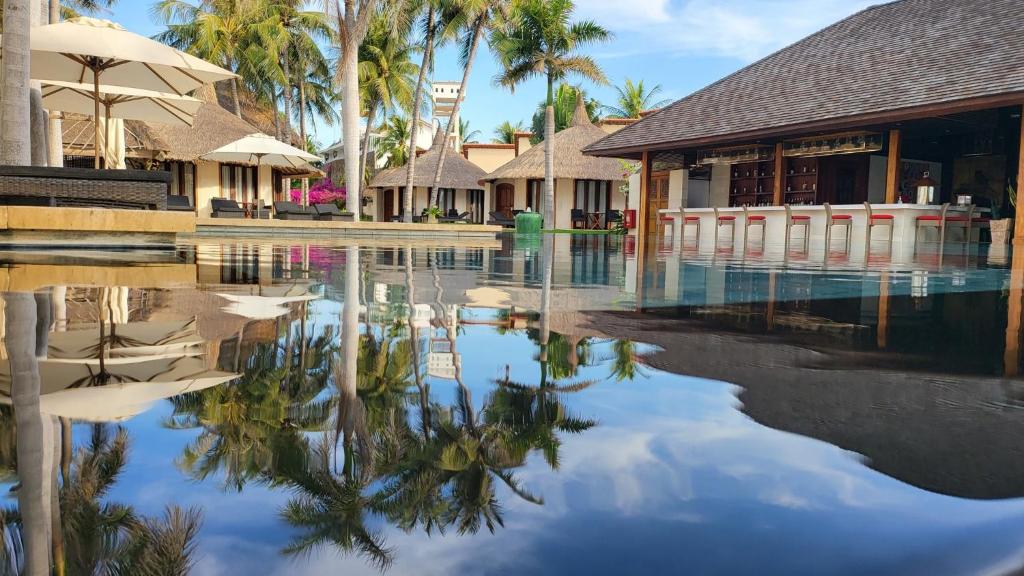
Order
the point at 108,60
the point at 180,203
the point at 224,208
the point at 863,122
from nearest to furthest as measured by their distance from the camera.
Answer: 1. the point at 108,60
2. the point at 863,122
3. the point at 180,203
4. the point at 224,208

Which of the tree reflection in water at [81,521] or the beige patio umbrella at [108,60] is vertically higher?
the beige patio umbrella at [108,60]

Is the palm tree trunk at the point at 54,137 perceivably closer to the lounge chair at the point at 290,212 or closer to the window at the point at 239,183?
the lounge chair at the point at 290,212

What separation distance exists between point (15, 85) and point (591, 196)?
92.8 feet

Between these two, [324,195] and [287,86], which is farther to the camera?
[324,195]

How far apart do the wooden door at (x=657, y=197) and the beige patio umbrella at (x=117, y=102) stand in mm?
14411

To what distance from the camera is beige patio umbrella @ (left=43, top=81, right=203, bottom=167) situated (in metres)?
12.1

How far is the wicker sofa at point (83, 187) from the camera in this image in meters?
6.93

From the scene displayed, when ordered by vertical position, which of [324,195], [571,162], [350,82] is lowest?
[324,195]

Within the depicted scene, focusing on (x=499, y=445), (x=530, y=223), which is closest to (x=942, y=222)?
(x=530, y=223)

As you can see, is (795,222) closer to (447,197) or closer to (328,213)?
(328,213)

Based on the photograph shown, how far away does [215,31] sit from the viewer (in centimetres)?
3025

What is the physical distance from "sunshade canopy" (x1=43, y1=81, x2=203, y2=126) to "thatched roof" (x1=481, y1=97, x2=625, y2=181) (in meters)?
19.9

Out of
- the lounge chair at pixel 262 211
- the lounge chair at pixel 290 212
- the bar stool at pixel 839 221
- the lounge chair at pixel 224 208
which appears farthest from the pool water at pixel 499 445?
the lounge chair at pixel 262 211

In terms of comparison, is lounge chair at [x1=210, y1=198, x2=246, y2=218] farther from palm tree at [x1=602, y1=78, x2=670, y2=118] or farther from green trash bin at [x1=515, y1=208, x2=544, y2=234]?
palm tree at [x1=602, y1=78, x2=670, y2=118]
